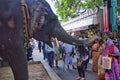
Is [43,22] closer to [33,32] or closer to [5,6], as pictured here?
[33,32]

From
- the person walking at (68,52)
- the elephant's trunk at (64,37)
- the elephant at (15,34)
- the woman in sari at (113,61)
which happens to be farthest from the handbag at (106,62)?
the person walking at (68,52)

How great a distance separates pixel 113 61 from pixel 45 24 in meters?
3.32

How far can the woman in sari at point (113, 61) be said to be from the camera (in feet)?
23.6

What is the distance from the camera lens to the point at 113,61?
7277mm

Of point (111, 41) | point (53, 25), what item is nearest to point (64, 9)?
point (111, 41)

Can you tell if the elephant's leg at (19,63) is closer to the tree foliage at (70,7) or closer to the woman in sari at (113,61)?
the woman in sari at (113,61)

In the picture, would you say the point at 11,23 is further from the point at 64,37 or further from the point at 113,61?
the point at 113,61

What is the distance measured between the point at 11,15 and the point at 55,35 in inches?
29.3

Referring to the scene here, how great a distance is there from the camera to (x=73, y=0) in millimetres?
28906

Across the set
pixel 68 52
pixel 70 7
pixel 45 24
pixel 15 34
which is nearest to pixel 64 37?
pixel 45 24

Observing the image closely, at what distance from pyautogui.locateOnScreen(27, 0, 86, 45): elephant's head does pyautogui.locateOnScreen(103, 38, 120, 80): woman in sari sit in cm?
301

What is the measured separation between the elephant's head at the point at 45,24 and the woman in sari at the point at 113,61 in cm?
301

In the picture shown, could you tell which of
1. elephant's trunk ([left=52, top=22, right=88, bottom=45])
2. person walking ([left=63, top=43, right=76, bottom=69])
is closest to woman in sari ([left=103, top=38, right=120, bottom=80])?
elephant's trunk ([left=52, top=22, right=88, bottom=45])

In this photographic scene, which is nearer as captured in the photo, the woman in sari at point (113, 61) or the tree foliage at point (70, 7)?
the woman in sari at point (113, 61)
